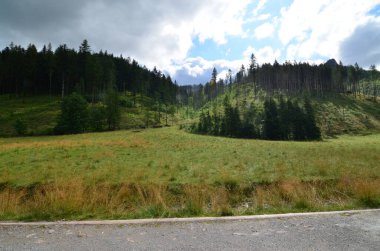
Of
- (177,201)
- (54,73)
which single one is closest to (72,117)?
(54,73)

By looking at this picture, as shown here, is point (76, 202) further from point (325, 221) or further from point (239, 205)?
point (325, 221)

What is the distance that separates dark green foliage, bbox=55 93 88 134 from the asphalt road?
68771mm

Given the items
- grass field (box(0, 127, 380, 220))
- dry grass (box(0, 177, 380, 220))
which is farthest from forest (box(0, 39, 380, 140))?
dry grass (box(0, 177, 380, 220))

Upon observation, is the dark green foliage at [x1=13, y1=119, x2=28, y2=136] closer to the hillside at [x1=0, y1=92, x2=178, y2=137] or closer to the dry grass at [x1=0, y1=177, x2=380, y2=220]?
the hillside at [x1=0, y1=92, x2=178, y2=137]

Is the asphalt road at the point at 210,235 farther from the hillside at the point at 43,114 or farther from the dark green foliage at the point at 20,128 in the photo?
the hillside at the point at 43,114

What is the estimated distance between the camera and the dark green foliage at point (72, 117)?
7074 cm

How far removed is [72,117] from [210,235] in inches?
2876

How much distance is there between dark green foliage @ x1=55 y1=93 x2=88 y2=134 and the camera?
70.7 m

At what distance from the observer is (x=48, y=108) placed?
8900cm

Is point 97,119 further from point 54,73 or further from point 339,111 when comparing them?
point 339,111

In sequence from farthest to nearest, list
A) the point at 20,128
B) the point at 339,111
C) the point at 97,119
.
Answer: the point at 339,111 < the point at 97,119 < the point at 20,128

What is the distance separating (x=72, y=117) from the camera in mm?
72438

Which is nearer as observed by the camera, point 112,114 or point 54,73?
point 112,114

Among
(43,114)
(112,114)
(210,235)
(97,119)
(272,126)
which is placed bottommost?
(210,235)
